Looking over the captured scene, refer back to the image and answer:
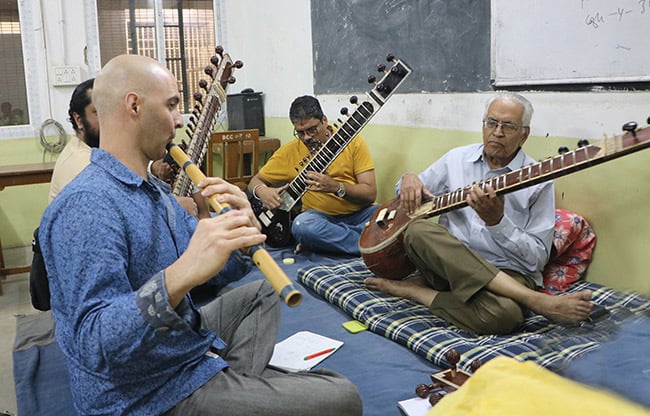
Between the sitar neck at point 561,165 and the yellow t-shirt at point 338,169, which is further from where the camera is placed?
the yellow t-shirt at point 338,169

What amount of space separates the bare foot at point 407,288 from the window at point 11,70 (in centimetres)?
353

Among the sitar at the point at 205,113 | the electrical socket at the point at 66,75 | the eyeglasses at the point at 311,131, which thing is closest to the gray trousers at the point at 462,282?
the eyeglasses at the point at 311,131

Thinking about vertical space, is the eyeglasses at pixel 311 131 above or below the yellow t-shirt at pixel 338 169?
above

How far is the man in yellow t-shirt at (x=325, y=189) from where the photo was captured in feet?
11.8

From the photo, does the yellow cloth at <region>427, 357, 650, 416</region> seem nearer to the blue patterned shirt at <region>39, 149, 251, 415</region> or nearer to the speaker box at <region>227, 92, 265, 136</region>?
the blue patterned shirt at <region>39, 149, 251, 415</region>

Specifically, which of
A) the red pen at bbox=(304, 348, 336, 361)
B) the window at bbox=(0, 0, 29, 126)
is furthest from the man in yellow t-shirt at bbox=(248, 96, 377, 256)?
the window at bbox=(0, 0, 29, 126)

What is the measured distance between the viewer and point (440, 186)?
10.1ft

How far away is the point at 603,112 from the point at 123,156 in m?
2.00

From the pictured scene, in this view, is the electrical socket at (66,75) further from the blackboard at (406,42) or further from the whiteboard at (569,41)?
the whiteboard at (569,41)

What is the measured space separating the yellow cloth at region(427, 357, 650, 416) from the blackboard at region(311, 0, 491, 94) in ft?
9.17

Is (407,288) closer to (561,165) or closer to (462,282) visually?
(462,282)

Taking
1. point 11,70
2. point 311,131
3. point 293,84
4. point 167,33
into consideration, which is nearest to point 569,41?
point 311,131

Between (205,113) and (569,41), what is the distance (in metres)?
1.83

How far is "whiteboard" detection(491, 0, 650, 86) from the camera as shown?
2436 mm
